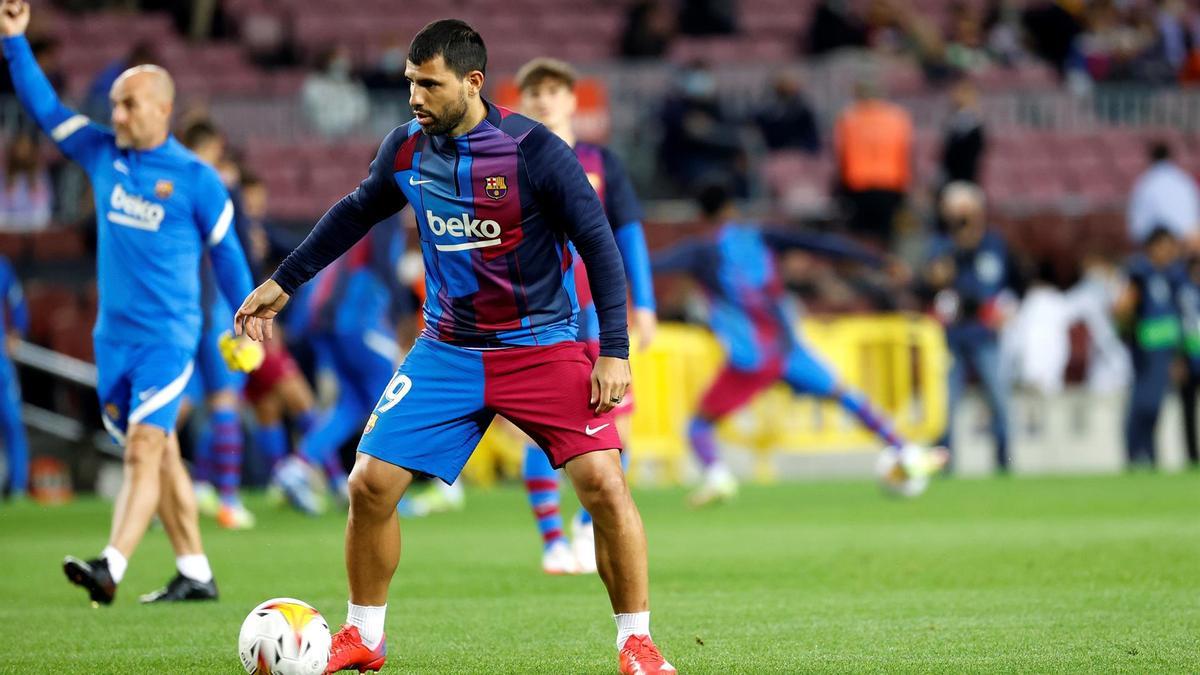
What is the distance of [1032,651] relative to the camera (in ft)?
21.1

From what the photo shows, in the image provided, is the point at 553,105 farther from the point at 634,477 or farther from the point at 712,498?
the point at 634,477

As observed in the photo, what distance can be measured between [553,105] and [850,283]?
489 inches

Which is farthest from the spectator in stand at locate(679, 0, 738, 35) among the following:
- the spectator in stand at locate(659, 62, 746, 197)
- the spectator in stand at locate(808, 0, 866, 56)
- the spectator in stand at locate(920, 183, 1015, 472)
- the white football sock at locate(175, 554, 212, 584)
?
the white football sock at locate(175, 554, 212, 584)

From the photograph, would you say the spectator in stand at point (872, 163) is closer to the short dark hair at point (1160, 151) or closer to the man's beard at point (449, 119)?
the short dark hair at point (1160, 151)

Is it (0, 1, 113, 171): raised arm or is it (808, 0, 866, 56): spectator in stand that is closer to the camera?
(0, 1, 113, 171): raised arm

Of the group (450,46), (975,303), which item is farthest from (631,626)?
(975,303)

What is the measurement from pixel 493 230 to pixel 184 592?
3296mm

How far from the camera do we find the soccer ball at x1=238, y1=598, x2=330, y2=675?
5.87 meters

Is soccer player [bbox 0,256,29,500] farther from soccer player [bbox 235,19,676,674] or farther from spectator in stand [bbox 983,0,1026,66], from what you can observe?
spectator in stand [bbox 983,0,1026,66]

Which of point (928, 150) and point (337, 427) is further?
point (928, 150)

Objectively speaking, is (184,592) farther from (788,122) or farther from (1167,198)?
(788,122)

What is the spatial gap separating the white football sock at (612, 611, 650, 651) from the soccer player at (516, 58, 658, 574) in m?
2.82

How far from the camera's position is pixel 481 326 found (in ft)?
20.1

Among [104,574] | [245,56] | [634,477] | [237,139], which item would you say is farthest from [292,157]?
[104,574]
